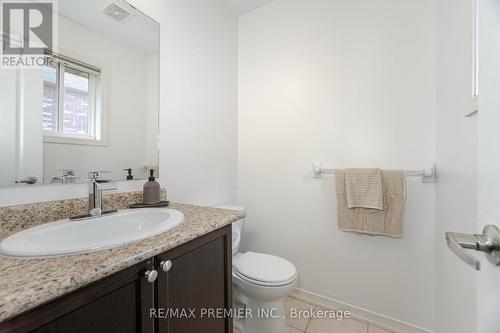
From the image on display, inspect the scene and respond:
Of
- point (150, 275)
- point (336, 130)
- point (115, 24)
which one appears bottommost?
point (150, 275)

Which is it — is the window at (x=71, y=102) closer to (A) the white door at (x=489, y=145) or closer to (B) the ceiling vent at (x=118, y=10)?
(B) the ceiling vent at (x=118, y=10)

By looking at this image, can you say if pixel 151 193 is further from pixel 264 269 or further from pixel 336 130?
pixel 336 130

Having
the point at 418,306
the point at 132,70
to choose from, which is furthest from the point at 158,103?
the point at 418,306

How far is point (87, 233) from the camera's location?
851mm

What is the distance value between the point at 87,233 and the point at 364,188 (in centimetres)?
151

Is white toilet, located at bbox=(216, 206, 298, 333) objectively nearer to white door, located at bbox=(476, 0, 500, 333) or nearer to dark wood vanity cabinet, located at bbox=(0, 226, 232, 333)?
dark wood vanity cabinet, located at bbox=(0, 226, 232, 333)

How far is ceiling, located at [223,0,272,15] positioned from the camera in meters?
1.86

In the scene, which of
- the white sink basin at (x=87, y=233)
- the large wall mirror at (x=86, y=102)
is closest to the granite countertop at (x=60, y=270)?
the white sink basin at (x=87, y=233)

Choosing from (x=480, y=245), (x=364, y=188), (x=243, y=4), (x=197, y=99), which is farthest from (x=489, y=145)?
(x=243, y=4)

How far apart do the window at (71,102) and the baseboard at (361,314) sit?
1812 mm

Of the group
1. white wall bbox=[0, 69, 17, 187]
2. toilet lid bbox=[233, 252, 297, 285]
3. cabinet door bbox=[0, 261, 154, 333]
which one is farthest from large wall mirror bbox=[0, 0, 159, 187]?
toilet lid bbox=[233, 252, 297, 285]

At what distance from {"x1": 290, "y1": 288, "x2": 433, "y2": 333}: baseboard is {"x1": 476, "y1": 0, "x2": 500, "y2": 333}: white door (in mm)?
1373

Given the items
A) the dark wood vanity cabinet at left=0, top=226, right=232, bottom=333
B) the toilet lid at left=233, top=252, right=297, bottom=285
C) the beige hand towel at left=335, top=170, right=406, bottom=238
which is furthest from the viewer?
the beige hand towel at left=335, top=170, right=406, bottom=238

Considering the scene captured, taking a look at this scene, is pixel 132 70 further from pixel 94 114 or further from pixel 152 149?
pixel 152 149
